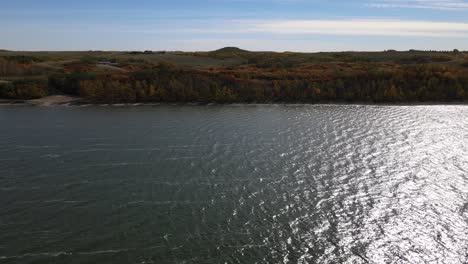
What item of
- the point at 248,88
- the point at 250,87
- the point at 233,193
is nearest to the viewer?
the point at 233,193

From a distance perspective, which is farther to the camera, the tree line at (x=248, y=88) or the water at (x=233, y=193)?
the tree line at (x=248, y=88)

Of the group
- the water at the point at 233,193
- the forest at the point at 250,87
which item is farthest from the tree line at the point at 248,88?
the water at the point at 233,193

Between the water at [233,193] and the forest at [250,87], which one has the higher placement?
the forest at [250,87]

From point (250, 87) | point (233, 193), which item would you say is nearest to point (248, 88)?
point (250, 87)

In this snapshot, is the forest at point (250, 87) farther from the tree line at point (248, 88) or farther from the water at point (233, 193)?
the water at point (233, 193)

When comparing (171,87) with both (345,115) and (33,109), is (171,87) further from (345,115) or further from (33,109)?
(345,115)

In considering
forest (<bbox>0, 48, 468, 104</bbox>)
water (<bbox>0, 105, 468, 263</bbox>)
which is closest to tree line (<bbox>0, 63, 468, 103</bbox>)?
forest (<bbox>0, 48, 468, 104</bbox>)

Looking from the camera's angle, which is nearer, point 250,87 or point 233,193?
point 233,193

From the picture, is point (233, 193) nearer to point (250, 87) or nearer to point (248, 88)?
point (248, 88)
